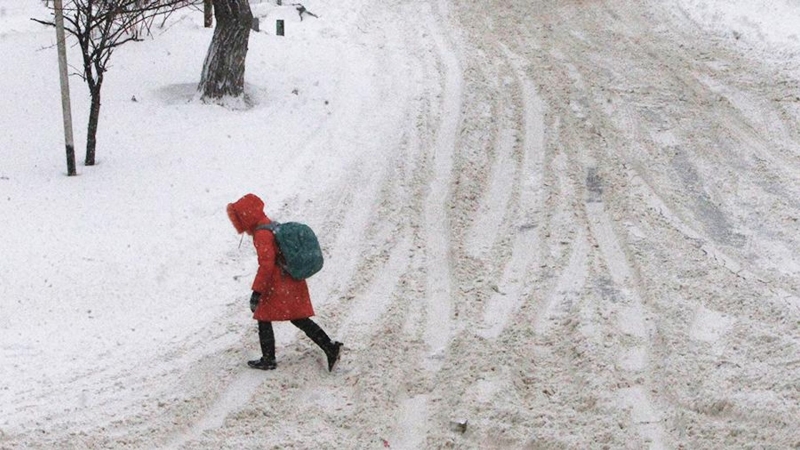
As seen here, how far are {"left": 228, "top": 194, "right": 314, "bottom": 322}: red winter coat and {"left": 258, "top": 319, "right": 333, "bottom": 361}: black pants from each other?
0.08 m

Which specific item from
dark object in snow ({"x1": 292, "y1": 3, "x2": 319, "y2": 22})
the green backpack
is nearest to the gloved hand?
the green backpack

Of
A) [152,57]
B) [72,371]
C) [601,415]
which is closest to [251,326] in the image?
[72,371]

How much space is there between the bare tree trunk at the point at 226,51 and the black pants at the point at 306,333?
20.3 feet

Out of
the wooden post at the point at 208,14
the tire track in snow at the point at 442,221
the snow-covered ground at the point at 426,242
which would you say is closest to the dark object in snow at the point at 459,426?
the snow-covered ground at the point at 426,242

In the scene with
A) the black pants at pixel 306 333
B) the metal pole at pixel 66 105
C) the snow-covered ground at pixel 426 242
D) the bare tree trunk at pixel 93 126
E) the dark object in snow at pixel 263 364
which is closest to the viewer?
the snow-covered ground at pixel 426 242

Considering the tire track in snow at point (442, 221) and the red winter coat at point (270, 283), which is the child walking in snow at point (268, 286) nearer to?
the red winter coat at point (270, 283)

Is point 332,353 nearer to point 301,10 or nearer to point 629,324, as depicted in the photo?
point 629,324

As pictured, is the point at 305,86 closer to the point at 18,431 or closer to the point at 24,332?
the point at 24,332

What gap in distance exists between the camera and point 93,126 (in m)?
10.7

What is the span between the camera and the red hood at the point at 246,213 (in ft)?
22.6

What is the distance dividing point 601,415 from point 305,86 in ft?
27.1

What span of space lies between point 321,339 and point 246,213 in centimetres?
117

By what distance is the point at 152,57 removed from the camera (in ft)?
46.1

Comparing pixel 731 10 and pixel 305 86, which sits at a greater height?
pixel 731 10
